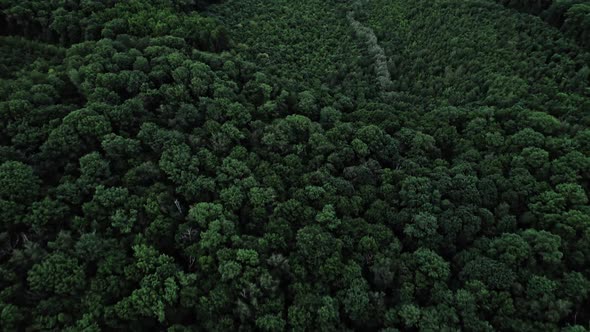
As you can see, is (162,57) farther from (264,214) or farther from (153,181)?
(264,214)

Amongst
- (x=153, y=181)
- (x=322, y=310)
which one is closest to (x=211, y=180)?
(x=153, y=181)

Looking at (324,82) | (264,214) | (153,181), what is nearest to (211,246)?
(264,214)

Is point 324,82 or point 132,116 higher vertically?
point 132,116

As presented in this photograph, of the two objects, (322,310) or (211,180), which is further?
A: (211,180)

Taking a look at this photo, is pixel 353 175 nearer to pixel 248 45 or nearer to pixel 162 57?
pixel 162 57

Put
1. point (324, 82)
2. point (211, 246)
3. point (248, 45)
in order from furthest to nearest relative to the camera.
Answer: point (248, 45) → point (324, 82) → point (211, 246)

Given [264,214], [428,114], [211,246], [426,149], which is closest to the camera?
[211,246]
